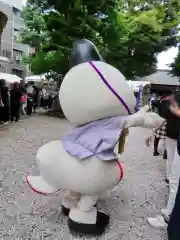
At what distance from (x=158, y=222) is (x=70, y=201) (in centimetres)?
90

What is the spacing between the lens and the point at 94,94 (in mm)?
2139

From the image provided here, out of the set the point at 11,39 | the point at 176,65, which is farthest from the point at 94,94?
the point at 11,39

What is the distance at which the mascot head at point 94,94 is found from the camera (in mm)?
2143

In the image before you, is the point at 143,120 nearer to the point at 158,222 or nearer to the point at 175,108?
the point at 175,108

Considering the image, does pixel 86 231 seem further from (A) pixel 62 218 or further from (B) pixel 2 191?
(B) pixel 2 191

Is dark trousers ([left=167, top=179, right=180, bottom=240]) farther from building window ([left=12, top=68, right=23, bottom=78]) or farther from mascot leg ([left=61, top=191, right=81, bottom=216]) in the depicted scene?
building window ([left=12, top=68, right=23, bottom=78])

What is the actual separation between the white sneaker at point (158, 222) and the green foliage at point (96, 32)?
7.93 meters

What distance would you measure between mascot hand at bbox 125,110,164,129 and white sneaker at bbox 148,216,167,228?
1.03 m

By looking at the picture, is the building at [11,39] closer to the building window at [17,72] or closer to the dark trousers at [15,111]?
the building window at [17,72]

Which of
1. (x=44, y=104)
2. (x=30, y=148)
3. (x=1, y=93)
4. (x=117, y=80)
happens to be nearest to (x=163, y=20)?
(x=44, y=104)

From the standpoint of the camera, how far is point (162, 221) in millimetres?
2596

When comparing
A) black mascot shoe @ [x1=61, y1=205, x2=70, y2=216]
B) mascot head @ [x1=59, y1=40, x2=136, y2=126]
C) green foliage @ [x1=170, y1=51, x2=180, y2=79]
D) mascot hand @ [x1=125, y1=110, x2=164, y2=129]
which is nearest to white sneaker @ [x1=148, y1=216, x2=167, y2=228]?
black mascot shoe @ [x1=61, y1=205, x2=70, y2=216]

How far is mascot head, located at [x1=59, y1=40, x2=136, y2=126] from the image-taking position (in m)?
2.14

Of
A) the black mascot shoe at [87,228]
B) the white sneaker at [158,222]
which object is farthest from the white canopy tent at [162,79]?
the black mascot shoe at [87,228]
